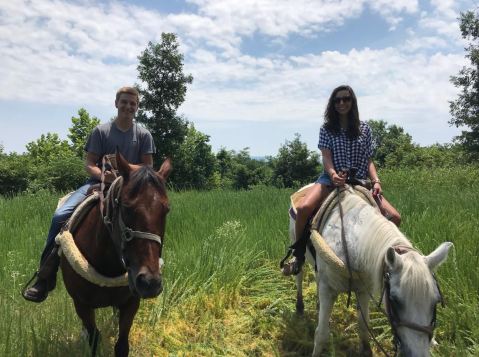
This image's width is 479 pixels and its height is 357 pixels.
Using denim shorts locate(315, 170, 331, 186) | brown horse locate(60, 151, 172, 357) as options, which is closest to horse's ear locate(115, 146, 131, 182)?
brown horse locate(60, 151, 172, 357)

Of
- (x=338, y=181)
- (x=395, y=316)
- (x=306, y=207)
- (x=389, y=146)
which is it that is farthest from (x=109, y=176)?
(x=389, y=146)

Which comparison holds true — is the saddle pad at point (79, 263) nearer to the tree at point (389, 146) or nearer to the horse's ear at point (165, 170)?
the horse's ear at point (165, 170)

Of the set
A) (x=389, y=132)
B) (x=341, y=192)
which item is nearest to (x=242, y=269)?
(x=341, y=192)

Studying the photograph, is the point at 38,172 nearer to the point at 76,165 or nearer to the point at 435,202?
the point at 76,165

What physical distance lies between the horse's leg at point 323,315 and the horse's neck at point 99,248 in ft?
5.16

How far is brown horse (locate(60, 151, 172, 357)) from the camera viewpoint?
62.6 inches

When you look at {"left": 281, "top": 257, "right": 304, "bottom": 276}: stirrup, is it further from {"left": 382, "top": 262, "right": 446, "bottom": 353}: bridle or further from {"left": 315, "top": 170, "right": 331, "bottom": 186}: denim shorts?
{"left": 382, "top": 262, "right": 446, "bottom": 353}: bridle

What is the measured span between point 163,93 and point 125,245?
1838cm

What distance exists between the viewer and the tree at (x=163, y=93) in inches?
721

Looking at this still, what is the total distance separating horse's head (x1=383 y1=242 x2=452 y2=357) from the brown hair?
1.62 metres

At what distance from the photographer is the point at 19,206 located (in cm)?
668

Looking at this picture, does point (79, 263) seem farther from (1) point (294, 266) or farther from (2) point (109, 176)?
(1) point (294, 266)

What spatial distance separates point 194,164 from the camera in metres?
20.5

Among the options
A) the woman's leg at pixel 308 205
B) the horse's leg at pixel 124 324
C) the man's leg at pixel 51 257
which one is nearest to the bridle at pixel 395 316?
the woman's leg at pixel 308 205
